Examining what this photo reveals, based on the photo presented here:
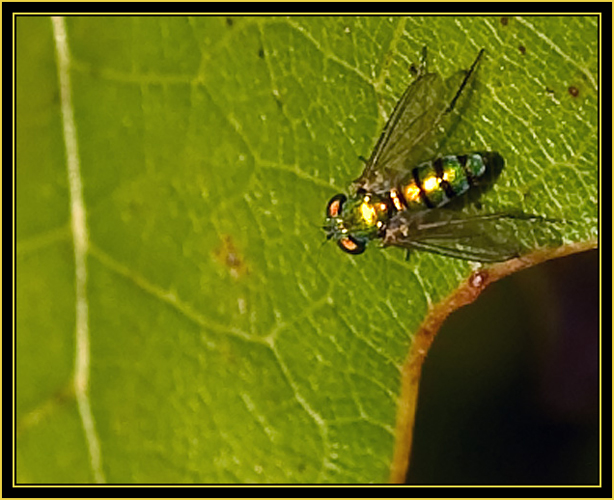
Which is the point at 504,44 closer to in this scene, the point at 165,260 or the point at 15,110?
the point at 165,260

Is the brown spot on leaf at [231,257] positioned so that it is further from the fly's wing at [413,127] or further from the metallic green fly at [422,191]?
the fly's wing at [413,127]

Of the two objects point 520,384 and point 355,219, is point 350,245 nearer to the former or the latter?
point 355,219

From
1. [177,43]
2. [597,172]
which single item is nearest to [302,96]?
[177,43]

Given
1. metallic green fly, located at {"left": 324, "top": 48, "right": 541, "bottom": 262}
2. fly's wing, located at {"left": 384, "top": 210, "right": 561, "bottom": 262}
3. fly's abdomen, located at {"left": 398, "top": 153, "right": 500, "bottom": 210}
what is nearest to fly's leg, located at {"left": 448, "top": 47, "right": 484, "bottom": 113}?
metallic green fly, located at {"left": 324, "top": 48, "right": 541, "bottom": 262}

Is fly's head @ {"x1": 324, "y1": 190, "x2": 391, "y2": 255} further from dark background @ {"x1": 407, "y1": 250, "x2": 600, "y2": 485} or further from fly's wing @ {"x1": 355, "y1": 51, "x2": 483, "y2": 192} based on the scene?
dark background @ {"x1": 407, "y1": 250, "x2": 600, "y2": 485}

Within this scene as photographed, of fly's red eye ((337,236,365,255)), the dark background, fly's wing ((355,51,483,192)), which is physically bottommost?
the dark background

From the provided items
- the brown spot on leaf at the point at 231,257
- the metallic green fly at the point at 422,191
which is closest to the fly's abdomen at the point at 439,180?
the metallic green fly at the point at 422,191

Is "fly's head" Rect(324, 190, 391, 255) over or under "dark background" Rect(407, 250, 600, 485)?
over
